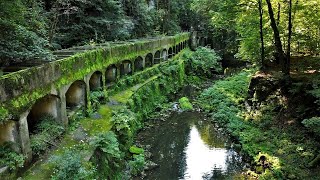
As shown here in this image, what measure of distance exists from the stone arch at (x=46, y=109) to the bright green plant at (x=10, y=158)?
351 centimetres

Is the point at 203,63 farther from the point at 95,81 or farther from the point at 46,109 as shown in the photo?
the point at 46,109

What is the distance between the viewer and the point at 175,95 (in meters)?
30.3

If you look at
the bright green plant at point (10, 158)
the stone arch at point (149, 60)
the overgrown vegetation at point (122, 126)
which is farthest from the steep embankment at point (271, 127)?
the bright green plant at point (10, 158)

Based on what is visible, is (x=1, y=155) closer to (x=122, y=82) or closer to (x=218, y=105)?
(x=122, y=82)

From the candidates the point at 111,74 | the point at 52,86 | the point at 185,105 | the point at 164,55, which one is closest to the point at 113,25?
the point at 111,74

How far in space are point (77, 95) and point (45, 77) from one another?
14.6 ft

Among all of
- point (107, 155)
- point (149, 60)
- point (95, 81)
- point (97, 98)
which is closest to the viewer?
point (107, 155)

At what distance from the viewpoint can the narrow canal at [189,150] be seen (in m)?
15.6

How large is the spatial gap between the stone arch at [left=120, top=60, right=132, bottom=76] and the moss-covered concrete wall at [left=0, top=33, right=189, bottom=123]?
1.55 m

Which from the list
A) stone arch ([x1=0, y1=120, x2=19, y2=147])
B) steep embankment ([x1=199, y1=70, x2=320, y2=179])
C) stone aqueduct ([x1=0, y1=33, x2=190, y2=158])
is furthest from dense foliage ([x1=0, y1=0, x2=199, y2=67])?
steep embankment ([x1=199, y1=70, x2=320, y2=179])

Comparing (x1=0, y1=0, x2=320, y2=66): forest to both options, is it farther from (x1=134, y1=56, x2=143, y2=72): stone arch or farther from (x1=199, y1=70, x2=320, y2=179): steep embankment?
(x1=134, y1=56, x2=143, y2=72): stone arch

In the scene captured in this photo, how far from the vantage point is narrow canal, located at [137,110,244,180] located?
1562cm

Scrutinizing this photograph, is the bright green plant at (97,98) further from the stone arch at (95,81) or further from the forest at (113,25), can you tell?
the forest at (113,25)

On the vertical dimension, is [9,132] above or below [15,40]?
below
